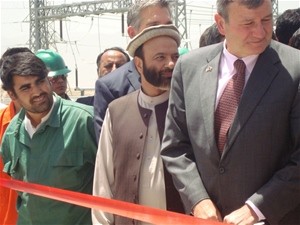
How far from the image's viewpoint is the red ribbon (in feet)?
6.75

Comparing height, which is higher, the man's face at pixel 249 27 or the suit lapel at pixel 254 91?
the man's face at pixel 249 27

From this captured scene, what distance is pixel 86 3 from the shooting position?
97.7 ft

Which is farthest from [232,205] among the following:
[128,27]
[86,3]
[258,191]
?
[86,3]

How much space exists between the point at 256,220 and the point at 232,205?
0.14 metres

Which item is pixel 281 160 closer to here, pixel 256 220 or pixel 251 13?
pixel 256 220

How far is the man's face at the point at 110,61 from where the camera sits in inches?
165

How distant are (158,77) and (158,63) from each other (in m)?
0.07

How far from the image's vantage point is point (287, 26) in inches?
128

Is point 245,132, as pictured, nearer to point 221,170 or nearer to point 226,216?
point 221,170

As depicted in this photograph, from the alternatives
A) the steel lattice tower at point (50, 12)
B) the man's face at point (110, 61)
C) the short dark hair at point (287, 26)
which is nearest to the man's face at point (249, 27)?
the short dark hair at point (287, 26)

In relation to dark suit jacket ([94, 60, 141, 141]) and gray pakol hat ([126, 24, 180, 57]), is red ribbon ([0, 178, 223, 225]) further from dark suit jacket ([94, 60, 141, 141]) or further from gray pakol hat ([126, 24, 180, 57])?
gray pakol hat ([126, 24, 180, 57])

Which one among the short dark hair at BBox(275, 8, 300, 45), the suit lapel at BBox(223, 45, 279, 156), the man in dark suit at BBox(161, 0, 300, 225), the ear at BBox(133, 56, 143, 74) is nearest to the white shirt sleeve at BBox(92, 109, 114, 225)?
the ear at BBox(133, 56, 143, 74)

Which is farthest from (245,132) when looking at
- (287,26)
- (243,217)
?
(287,26)

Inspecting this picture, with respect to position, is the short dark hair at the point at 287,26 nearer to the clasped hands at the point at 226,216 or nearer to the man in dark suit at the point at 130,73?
the man in dark suit at the point at 130,73
